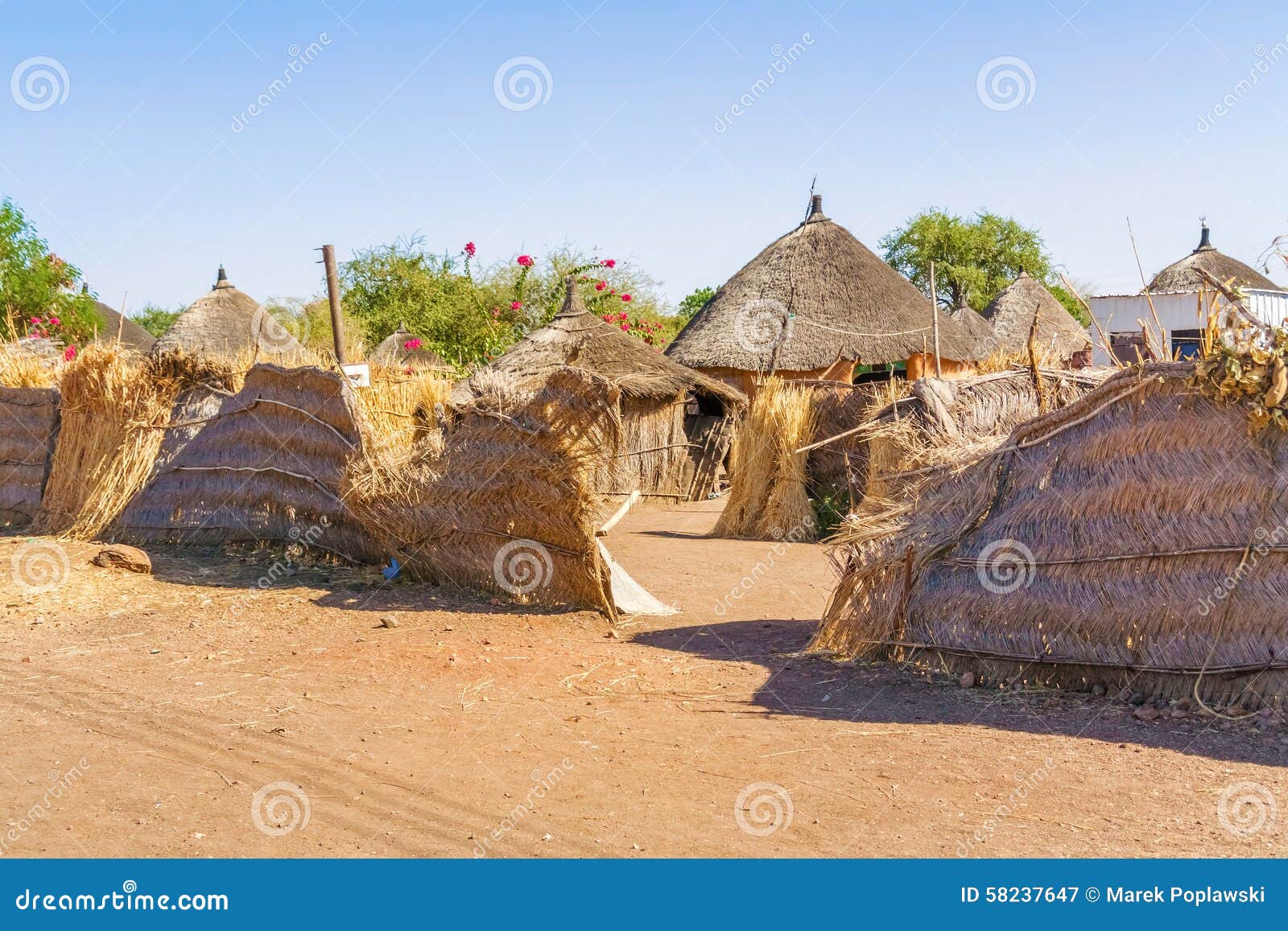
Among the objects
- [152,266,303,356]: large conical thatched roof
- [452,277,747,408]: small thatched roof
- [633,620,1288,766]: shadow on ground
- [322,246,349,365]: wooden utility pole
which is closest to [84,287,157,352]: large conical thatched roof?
[152,266,303,356]: large conical thatched roof

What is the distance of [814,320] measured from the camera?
19.0 m

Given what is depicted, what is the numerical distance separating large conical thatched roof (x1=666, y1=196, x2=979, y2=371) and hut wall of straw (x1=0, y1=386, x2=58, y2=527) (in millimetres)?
10035

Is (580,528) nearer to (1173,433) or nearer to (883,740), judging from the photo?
(883,740)

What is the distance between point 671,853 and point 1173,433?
10.7 ft

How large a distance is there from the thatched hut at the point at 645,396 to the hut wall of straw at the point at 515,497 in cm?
757

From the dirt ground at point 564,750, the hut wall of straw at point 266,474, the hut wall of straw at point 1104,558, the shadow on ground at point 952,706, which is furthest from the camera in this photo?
the hut wall of straw at point 266,474

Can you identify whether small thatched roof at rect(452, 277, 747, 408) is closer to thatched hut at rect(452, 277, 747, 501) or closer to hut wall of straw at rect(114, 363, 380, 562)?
thatched hut at rect(452, 277, 747, 501)

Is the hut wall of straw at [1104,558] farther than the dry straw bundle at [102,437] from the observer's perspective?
No

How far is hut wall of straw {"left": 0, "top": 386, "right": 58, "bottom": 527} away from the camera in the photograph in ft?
40.4

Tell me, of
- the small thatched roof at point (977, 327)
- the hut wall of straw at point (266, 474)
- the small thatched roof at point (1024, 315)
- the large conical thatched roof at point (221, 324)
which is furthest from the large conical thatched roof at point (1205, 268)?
the hut wall of straw at point (266, 474)

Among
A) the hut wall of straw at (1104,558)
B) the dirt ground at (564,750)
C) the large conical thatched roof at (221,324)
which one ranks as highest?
the large conical thatched roof at (221,324)

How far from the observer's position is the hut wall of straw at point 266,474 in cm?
936

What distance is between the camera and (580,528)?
25.0 ft

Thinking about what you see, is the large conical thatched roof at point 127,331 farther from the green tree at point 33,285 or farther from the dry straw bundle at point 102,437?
the dry straw bundle at point 102,437
